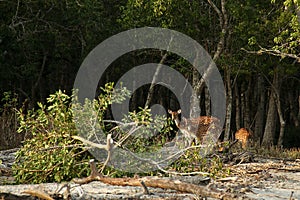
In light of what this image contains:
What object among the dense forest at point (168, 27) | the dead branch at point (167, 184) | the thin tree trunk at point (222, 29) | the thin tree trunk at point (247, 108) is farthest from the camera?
the thin tree trunk at point (247, 108)

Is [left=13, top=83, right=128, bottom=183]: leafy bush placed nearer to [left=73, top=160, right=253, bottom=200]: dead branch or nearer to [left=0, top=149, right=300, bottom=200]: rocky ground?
[left=0, top=149, right=300, bottom=200]: rocky ground

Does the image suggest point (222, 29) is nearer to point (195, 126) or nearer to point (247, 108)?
point (195, 126)

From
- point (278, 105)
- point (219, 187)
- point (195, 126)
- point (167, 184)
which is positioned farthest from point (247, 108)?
point (167, 184)

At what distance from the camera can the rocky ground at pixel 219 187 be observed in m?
6.87

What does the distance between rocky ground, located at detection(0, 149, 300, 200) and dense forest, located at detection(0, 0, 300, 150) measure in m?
5.09

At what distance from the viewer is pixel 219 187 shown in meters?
8.26

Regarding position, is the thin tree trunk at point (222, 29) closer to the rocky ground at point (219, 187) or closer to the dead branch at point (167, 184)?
the rocky ground at point (219, 187)

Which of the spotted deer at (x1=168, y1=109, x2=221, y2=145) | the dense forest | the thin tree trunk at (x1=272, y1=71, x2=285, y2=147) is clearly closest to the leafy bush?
the spotted deer at (x1=168, y1=109, x2=221, y2=145)

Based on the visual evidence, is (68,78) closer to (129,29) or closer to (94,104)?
(129,29)

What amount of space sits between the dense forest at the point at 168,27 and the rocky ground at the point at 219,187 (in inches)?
200

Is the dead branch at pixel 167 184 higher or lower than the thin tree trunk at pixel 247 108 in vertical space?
lower

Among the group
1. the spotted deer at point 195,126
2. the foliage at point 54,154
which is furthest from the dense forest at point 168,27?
the foliage at point 54,154

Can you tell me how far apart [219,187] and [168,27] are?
38.4 feet

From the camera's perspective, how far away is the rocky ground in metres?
6.87
